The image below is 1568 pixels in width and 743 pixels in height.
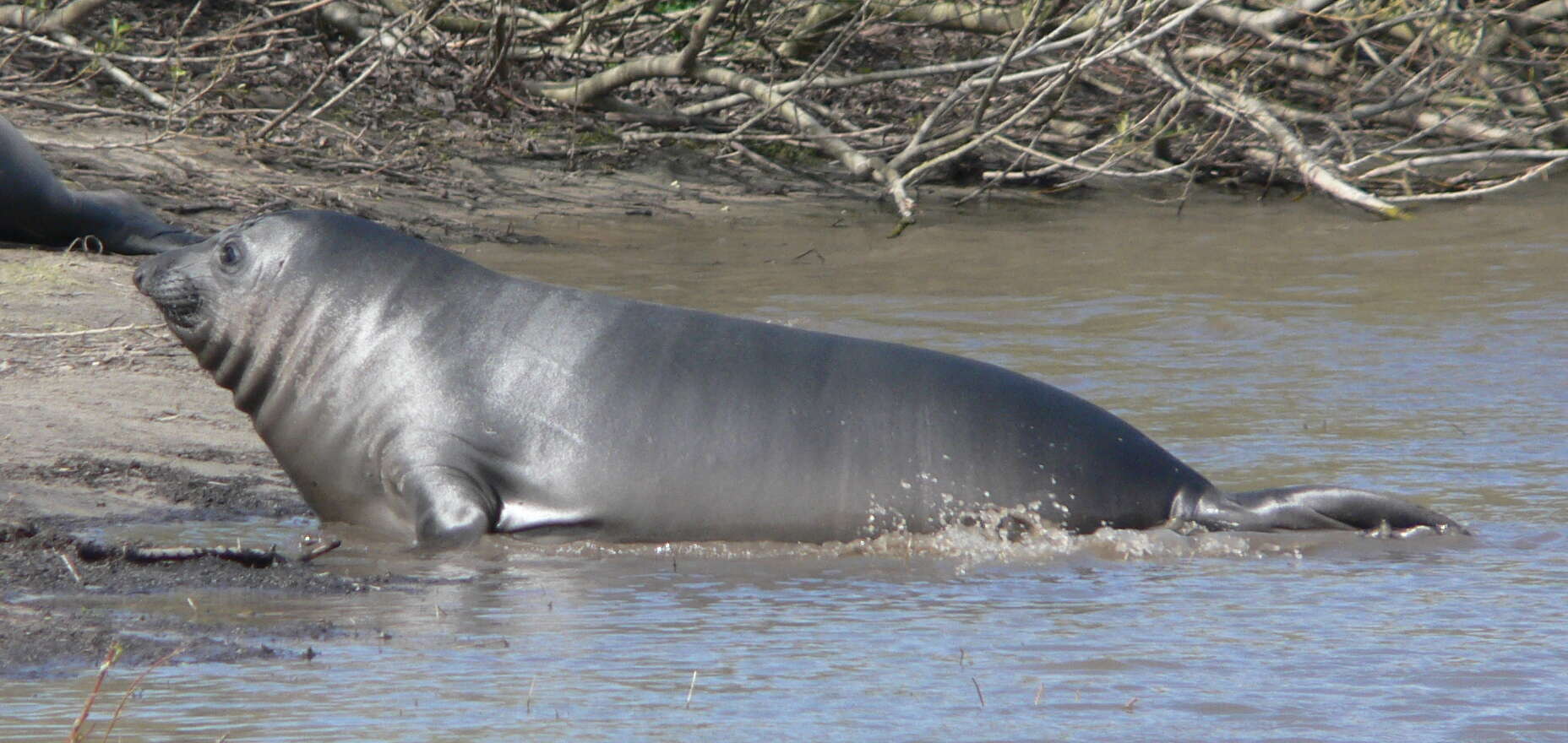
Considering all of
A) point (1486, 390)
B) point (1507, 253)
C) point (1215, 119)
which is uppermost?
point (1215, 119)

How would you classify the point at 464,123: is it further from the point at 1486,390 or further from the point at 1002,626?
the point at 1002,626

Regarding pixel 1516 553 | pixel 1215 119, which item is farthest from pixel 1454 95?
pixel 1516 553

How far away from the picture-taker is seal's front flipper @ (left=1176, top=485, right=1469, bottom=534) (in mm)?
4699

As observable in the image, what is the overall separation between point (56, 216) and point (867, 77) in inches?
162

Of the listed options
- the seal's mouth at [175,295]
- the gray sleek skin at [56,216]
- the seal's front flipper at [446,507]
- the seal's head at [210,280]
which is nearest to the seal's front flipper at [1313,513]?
the seal's front flipper at [446,507]

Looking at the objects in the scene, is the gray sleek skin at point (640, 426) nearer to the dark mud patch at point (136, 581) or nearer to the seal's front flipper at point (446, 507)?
the seal's front flipper at point (446, 507)

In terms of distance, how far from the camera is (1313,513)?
15.6 feet

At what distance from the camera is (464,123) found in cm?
1164

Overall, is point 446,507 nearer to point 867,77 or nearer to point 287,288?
point 287,288

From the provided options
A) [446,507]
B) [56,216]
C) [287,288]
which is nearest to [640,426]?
[446,507]

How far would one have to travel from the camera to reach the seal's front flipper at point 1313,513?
4.70m

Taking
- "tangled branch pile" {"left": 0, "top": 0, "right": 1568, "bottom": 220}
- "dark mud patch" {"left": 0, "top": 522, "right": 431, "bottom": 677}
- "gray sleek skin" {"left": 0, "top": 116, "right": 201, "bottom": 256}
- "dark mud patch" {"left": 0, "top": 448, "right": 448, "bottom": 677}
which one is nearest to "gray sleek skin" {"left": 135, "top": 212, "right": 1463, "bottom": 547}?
"dark mud patch" {"left": 0, "top": 448, "right": 448, "bottom": 677}

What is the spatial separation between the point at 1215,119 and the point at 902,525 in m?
7.93

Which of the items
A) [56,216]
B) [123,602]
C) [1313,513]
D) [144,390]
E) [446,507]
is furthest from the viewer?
[56,216]
